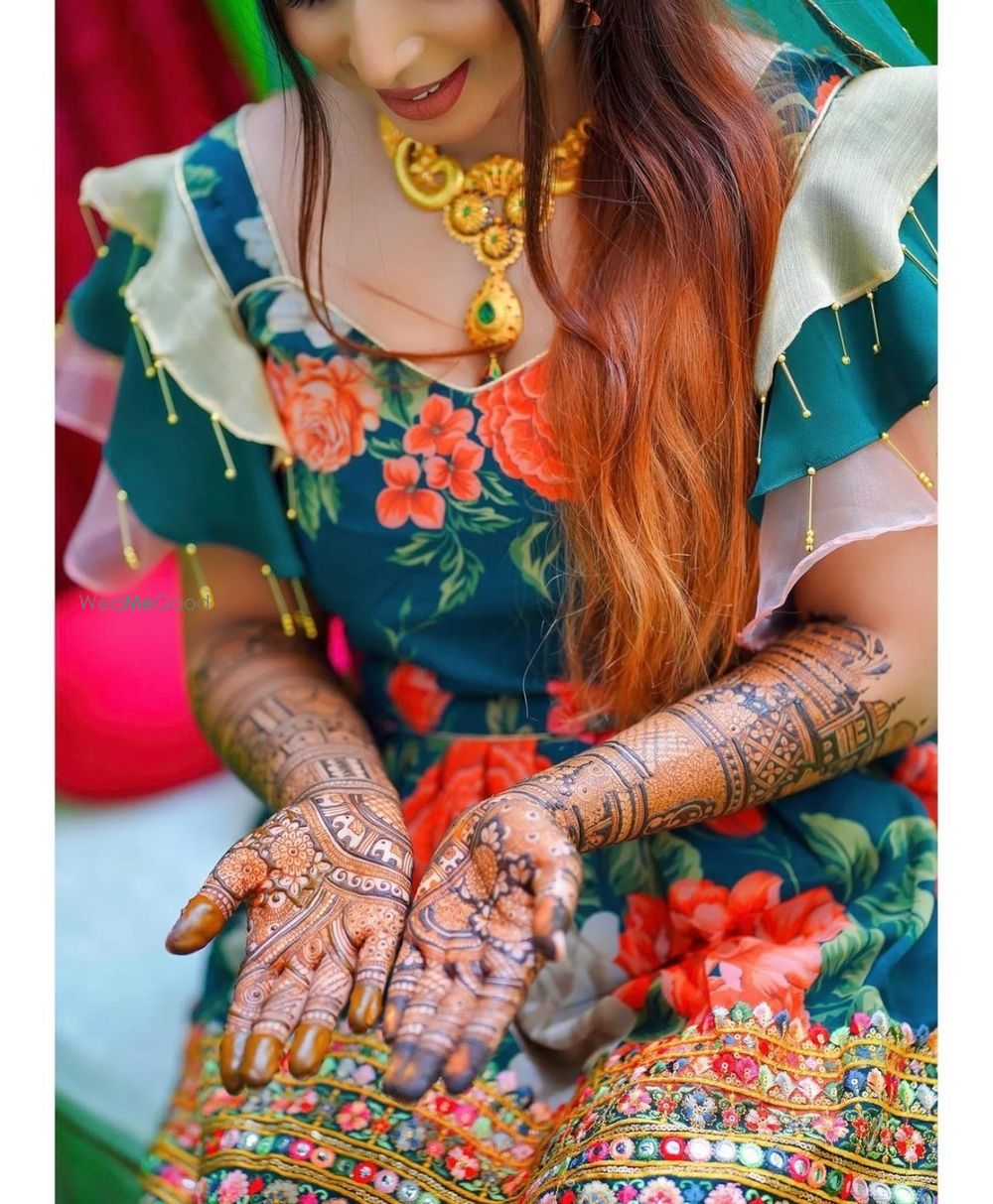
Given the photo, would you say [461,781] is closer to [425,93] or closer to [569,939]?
[569,939]

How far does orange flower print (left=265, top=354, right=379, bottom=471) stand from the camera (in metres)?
0.83

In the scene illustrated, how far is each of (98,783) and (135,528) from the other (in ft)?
1.12

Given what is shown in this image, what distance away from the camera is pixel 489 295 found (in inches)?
31.0

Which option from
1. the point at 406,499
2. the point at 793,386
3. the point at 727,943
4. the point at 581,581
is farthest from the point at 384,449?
the point at 727,943

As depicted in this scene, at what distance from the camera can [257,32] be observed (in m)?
0.83

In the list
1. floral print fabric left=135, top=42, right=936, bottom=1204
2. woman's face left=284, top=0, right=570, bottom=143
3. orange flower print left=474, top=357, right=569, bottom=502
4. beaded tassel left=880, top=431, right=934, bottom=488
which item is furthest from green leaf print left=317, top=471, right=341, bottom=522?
beaded tassel left=880, top=431, right=934, bottom=488

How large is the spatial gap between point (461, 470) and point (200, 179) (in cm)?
28

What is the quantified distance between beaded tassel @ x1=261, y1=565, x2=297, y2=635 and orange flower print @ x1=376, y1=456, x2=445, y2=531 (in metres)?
0.12

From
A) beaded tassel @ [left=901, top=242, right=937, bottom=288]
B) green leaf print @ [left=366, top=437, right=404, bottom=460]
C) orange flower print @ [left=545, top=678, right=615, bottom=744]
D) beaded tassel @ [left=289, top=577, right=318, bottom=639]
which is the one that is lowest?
orange flower print @ [left=545, top=678, right=615, bottom=744]

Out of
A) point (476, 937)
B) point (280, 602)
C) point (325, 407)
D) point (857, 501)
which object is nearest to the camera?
point (476, 937)

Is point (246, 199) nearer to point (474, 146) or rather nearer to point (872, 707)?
point (474, 146)

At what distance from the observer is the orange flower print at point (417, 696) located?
34.7 inches

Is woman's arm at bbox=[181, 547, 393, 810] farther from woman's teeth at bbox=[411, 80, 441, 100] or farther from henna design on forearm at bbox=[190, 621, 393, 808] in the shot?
woman's teeth at bbox=[411, 80, 441, 100]

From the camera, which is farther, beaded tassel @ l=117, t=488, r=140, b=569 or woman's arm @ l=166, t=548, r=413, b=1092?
beaded tassel @ l=117, t=488, r=140, b=569
